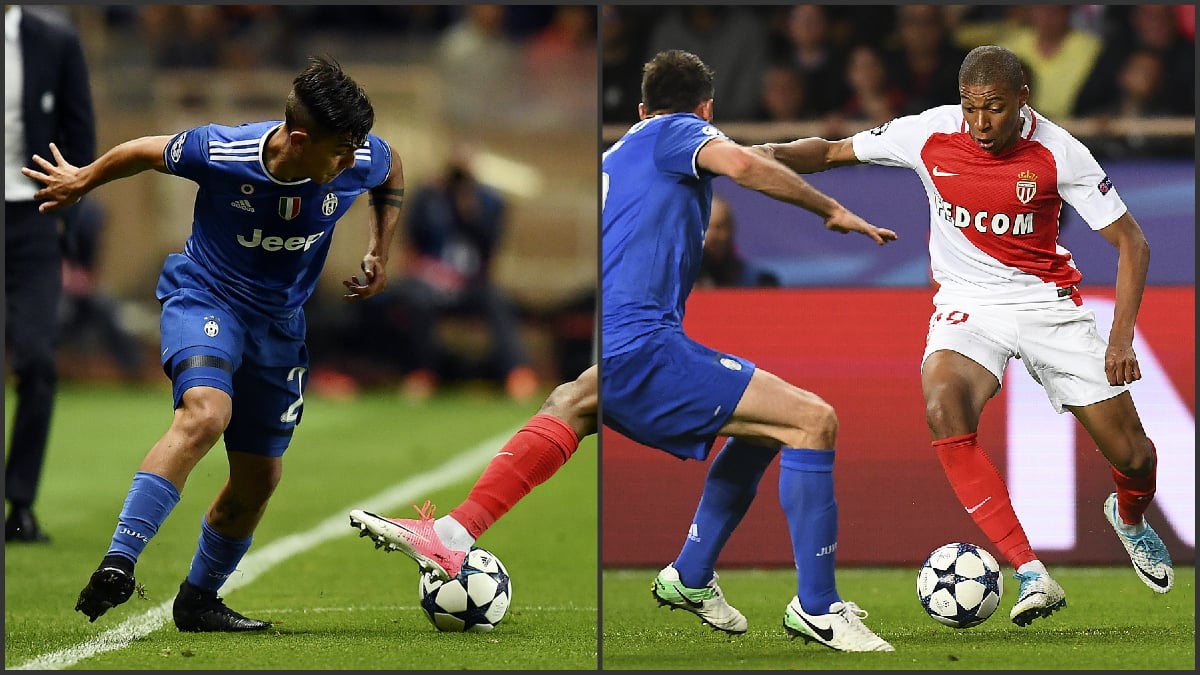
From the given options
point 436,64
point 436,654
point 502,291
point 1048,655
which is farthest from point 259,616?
point 436,64

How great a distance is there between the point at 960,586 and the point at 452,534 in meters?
1.53

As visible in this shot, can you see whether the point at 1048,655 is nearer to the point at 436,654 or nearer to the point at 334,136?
the point at 436,654

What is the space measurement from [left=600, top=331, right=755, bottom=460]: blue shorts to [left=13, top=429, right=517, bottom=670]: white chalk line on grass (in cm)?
162

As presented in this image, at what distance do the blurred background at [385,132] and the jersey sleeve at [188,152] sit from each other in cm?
923

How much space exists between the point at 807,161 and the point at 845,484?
4.22 ft

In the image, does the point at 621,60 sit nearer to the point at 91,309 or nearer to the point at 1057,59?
the point at 1057,59

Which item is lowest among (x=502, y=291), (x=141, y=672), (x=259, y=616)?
(x=502, y=291)

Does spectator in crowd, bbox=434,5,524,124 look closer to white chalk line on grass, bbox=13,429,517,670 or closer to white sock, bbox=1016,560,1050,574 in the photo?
white chalk line on grass, bbox=13,429,517,670

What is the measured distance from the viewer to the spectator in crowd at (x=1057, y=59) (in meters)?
7.83

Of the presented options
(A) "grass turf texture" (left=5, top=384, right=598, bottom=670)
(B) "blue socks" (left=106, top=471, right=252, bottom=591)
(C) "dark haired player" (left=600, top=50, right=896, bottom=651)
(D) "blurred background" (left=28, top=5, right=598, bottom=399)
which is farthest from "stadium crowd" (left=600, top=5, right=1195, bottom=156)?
(D) "blurred background" (left=28, top=5, right=598, bottom=399)

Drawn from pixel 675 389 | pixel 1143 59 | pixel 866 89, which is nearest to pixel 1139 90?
pixel 1143 59

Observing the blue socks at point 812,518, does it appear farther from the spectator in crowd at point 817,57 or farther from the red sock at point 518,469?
the spectator in crowd at point 817,57

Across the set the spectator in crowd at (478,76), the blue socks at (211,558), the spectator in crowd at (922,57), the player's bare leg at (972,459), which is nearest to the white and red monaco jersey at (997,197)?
the player's bare leg at (972,459)

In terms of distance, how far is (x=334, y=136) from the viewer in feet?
14.8
